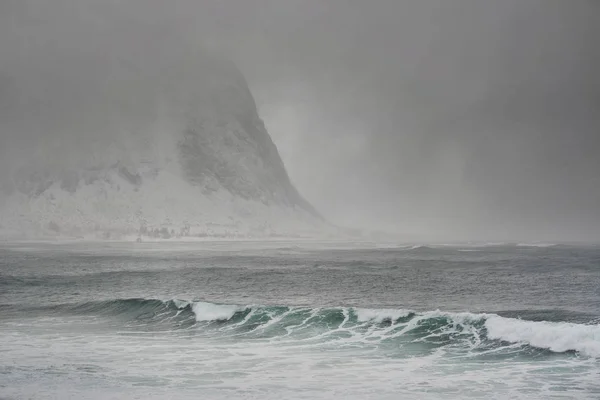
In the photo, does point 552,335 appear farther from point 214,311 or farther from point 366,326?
point 214,311

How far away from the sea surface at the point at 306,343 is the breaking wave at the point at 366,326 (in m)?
0.09

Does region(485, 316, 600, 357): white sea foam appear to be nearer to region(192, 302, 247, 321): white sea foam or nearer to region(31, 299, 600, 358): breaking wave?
region(31, 299, 600, 358): breaking wave

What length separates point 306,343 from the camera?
32.1 metres

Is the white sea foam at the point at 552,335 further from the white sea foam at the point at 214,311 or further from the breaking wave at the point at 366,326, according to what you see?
the white sea foam at the point at 214,311

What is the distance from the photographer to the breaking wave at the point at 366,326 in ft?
96.1

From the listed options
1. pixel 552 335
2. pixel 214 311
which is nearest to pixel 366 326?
pixel 552 335

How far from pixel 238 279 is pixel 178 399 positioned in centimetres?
4719

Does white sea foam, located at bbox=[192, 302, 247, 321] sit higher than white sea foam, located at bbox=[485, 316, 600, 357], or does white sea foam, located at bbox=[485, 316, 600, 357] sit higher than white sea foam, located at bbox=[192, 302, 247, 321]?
white sea foam, located at bbox=[485, 316, 600, 357]

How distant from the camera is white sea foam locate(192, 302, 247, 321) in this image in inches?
1585

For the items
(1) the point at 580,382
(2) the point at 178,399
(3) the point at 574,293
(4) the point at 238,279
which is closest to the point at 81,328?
(2) the point at 178,399

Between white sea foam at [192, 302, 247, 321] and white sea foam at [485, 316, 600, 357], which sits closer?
white sea foam at [485, 316, 600, 357]

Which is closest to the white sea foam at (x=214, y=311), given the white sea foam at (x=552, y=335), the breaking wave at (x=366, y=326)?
the breaking wave at (x=366, y=326)

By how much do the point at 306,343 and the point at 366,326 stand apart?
16.4 feet

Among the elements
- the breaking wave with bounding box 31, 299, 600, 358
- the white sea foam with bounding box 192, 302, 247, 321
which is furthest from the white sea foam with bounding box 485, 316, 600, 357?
the white sea foam with bounding box 192, 302, 247, 321
